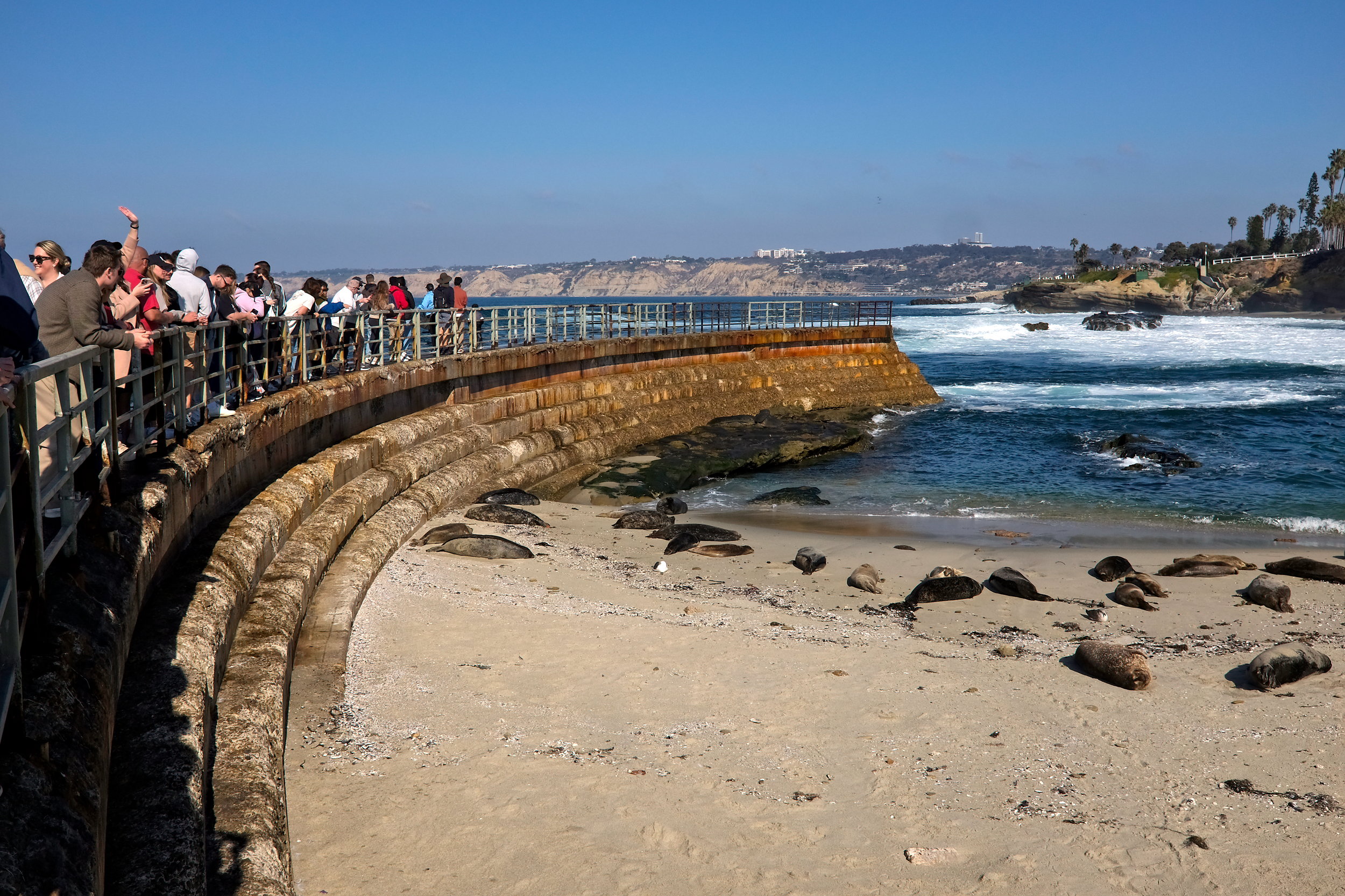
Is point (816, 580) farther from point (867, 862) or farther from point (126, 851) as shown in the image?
point (126, 851)

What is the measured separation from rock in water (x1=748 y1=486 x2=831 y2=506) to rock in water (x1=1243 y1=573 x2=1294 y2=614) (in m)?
7.38

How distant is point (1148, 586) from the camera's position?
38.3 ft

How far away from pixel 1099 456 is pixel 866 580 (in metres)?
13.7

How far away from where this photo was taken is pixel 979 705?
7727mm

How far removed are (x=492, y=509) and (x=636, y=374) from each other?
1155 centimetres

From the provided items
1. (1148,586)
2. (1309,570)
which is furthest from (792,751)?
(1309,570)

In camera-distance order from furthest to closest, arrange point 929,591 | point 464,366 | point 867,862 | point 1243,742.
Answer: point 464,366 < point 929,591 < point 1243,742 < point 867,862

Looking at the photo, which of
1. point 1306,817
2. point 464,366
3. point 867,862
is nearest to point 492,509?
point 464,366

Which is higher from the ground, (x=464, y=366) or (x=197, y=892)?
(x=464, y=366)

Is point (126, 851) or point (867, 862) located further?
point (867, 862)

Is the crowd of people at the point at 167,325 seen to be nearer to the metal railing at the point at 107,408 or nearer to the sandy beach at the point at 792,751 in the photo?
the metal railing at the point at 107,408

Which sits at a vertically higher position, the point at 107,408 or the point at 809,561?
the point at 107,408

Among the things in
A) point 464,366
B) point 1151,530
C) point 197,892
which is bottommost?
point 1151,530

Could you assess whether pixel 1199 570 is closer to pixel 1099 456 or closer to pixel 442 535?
pixel 442 535
